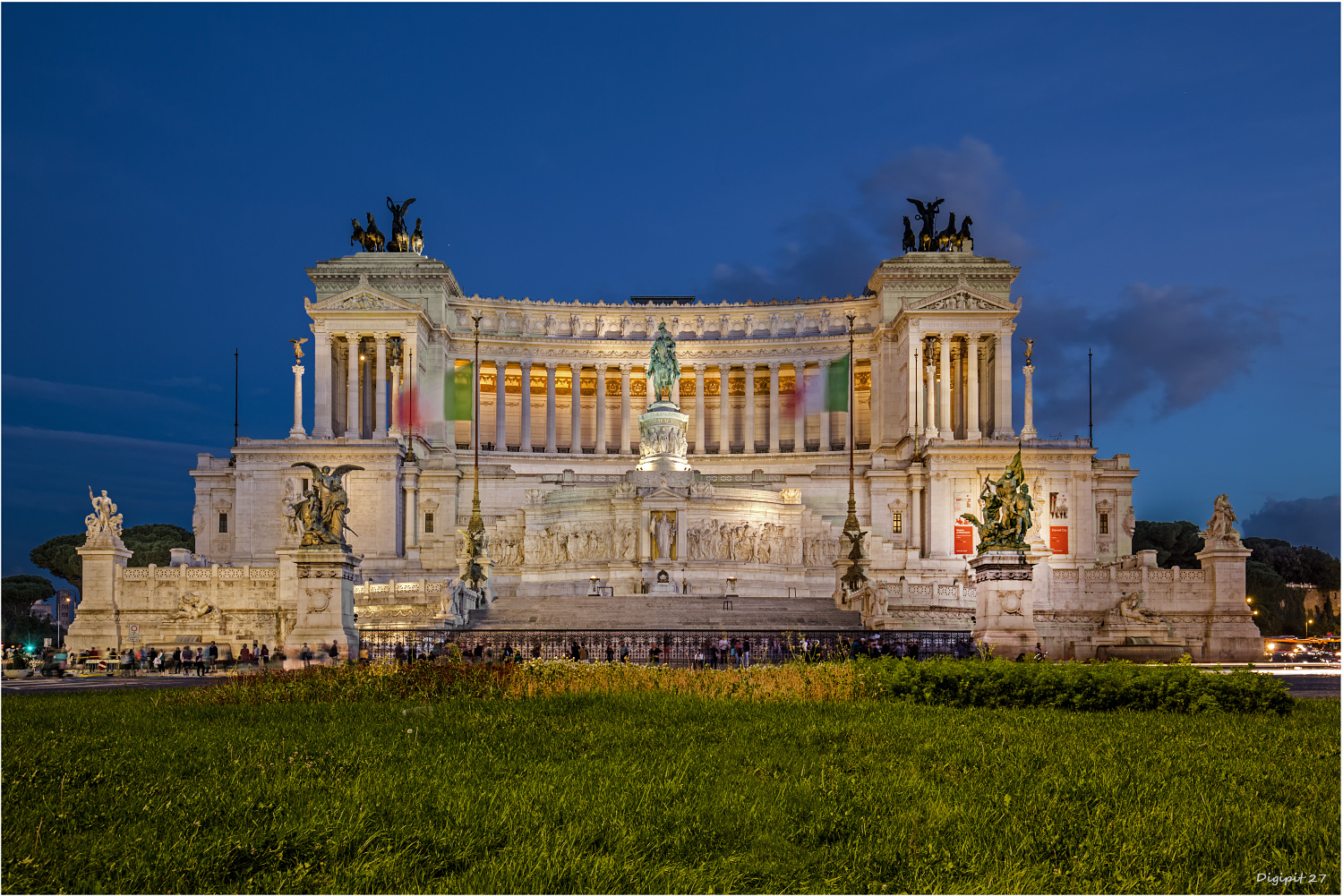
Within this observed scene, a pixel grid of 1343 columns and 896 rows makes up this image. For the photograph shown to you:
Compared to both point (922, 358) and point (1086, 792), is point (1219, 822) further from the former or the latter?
point (922, 358)

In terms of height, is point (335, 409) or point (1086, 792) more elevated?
point (335, 409)

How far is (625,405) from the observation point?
9456 centimetres

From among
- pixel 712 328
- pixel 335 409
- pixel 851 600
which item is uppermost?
pixel 712 328

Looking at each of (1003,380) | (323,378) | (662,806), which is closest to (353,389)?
(323,378)

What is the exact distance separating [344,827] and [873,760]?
590 cm

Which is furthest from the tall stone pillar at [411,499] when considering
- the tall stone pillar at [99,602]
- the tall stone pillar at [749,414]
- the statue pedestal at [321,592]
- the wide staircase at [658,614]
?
the statue pedestal at [321,592]

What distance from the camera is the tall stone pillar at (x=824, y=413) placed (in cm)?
9412

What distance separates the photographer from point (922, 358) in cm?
8475

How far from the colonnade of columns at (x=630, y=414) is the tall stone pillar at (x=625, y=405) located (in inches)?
3.0

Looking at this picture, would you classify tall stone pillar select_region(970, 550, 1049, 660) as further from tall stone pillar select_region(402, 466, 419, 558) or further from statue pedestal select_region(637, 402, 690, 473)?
tall stone pillar select_region(402, 466, 419, 558)

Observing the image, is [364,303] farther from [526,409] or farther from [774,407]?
[774,407]

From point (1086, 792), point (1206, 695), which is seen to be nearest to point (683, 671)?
point (1206, 695)

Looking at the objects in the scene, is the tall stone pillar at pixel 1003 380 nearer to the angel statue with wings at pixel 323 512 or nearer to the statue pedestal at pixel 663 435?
the statue pedestal at pixel 663 435

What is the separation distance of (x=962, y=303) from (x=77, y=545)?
77389 millimetres
